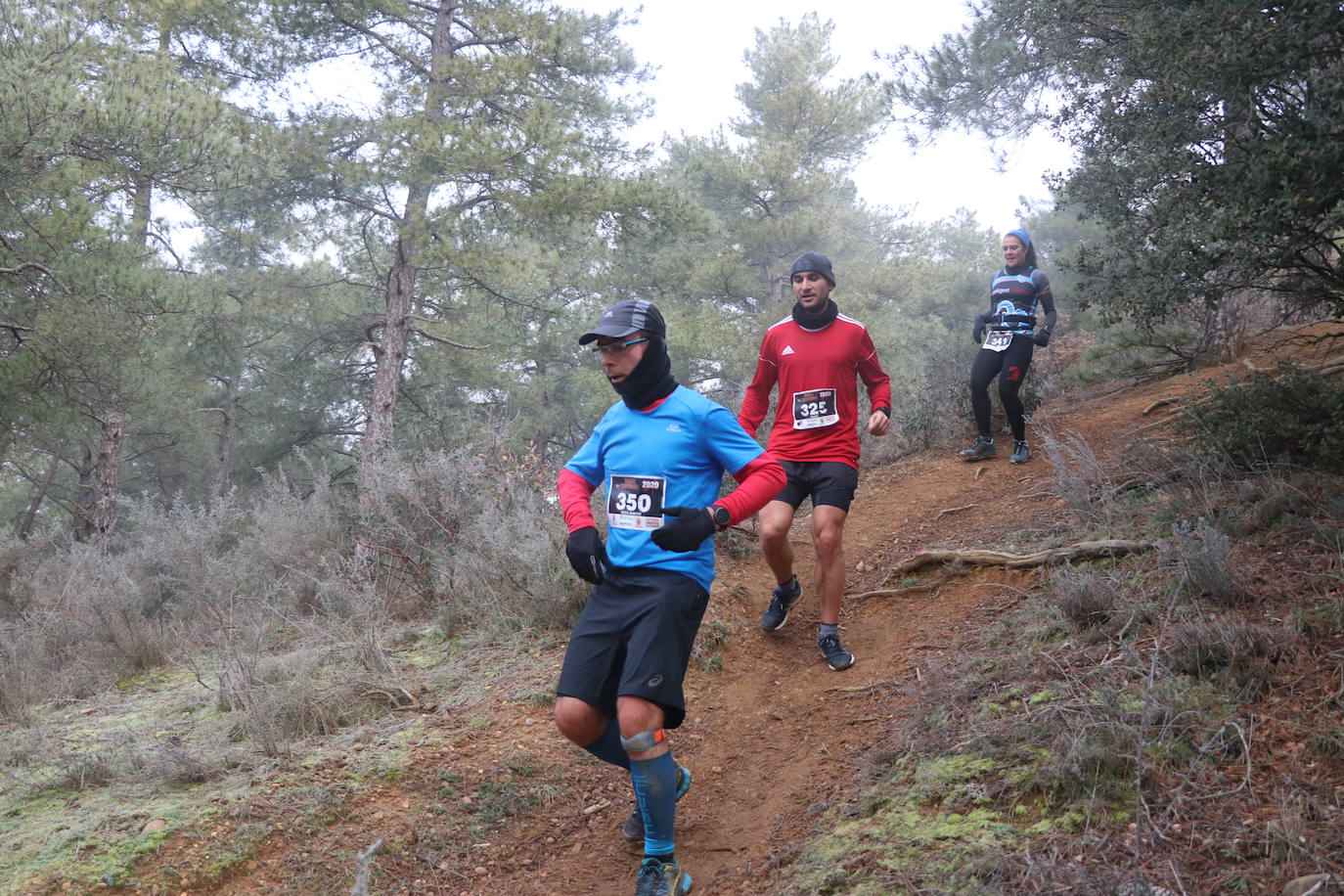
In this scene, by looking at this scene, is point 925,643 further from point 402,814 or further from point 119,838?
point 119,838

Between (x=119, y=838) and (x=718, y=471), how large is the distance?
279cm

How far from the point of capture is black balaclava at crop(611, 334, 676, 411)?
3.58 meters

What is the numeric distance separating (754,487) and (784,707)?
1851mm

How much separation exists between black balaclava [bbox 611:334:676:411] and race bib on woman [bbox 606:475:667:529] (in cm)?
32

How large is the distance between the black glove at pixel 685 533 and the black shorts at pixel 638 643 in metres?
0.18

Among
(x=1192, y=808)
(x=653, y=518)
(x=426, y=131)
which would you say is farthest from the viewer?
(x=426, y=131)

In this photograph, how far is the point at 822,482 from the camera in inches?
204

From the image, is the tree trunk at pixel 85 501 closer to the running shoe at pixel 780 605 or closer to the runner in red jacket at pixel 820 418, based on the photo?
the running shoe at pixel 780 605

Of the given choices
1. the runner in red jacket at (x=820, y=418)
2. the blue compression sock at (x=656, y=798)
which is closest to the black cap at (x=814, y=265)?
the runner in red jacket at (x=820, y=418)

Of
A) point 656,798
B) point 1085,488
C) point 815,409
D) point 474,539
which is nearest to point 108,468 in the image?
point 474,539

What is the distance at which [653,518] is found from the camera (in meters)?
3.46

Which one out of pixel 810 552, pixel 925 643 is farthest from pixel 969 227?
pixel 925 643

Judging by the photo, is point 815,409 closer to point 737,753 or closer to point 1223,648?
point 737,753

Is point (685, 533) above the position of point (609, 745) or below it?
above
